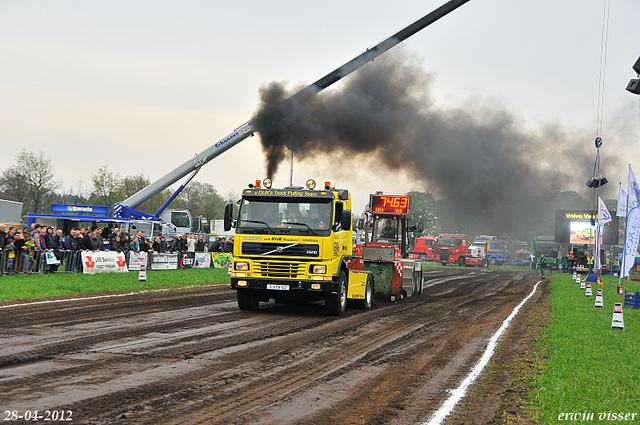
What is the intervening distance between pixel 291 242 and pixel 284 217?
2.20 ft

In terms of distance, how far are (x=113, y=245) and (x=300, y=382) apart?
18.8 m

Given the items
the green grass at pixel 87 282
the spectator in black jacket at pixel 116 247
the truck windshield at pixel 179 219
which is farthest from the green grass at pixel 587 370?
the truck windshield at pixel 179 219

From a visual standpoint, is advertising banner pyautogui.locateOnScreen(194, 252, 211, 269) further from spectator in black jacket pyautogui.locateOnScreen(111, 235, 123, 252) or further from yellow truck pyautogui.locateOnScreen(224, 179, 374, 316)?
yellow truck pyautogui.locateOnScreen(224, 179, 374, 316)

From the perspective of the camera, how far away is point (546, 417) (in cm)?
599

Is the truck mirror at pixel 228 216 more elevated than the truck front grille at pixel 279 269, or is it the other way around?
the truck mirror at pixel 228 216

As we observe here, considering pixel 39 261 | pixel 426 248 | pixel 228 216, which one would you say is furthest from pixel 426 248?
pixel 228 216

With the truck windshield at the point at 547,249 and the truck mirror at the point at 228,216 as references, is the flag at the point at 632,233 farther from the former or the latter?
the truck windshield at the point at 547,249

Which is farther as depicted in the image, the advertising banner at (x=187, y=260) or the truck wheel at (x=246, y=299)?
the advertising banner at (x=187, y=260)

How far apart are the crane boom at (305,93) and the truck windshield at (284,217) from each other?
27.6 ft

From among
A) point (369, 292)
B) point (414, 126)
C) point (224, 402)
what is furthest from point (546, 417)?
point (414, 126)

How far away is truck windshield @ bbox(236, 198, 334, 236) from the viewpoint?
43.8 ft

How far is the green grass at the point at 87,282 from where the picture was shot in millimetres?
16031

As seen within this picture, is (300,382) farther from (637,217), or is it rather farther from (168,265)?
(168,265)

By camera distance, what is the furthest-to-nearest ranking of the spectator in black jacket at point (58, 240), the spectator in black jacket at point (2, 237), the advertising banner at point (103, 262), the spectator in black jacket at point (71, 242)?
the advertising banner at point (103, 262)
the spectator in black jacket at point (71, 242)
the spectator in black jacket at point (58, 240)
the spectator in black jacket at point (2, 237)
